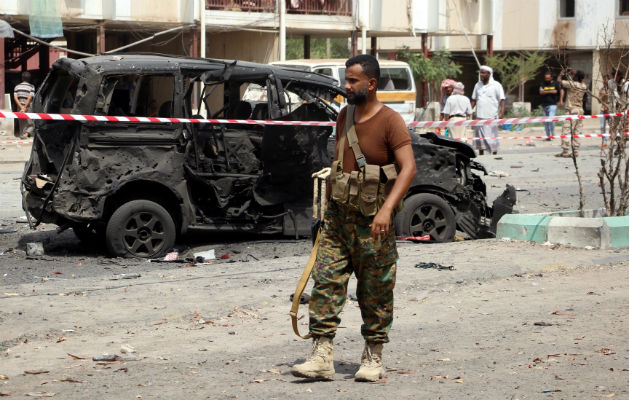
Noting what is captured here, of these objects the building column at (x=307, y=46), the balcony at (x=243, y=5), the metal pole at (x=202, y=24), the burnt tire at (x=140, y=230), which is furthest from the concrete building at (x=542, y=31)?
the burnt tire at (x=140, y=230)

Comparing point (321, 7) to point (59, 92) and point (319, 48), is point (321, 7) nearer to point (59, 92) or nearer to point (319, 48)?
point (319, 48)

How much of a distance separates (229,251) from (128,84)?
77.9 inches

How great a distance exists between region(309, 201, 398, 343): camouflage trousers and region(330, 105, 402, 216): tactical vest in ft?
0.26

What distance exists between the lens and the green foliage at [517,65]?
43.0m

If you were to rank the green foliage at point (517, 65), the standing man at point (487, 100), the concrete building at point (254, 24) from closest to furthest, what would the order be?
the standing man at point (487, 100), the concrete building at point (254, 24), the green foliage at point (517, 65)

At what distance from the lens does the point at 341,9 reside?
3350 cm

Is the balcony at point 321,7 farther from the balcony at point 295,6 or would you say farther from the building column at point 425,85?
the building column at point 425,85

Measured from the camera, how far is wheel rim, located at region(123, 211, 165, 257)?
9914mm

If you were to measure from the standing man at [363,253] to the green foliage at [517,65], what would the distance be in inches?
1470

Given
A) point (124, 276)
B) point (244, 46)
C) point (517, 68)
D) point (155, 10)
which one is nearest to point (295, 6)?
point (244, 46)

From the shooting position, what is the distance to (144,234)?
10.0m

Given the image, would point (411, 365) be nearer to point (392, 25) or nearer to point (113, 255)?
point (113, 255)

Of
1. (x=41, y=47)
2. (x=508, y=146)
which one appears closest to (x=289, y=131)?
(x=508, y=146)

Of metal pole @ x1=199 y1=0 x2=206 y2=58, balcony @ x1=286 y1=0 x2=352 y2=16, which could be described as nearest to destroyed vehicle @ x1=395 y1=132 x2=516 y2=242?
metal pole @ x1=199 y1=0 x2=206 y2=58
